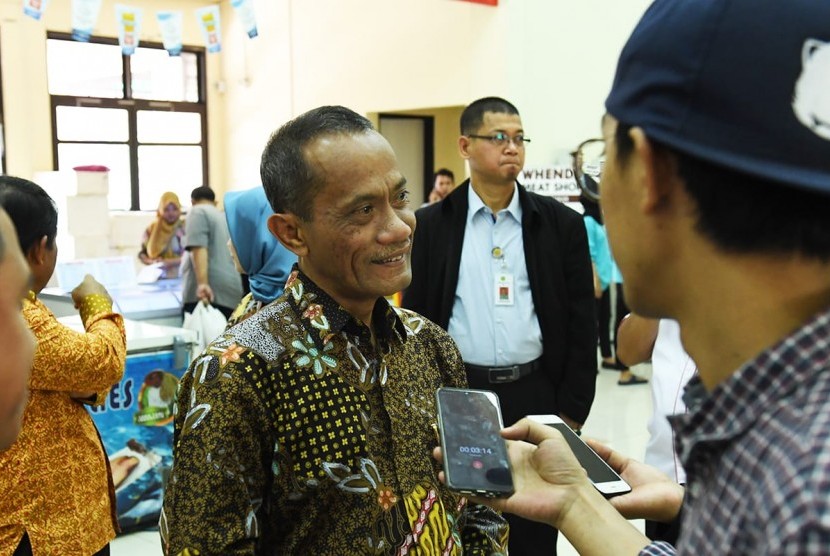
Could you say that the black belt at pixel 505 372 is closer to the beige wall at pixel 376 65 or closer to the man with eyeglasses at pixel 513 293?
the man with eyeglasses at pixel 513 293

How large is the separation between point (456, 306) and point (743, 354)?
2459mm

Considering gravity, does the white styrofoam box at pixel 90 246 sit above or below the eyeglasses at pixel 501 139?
below

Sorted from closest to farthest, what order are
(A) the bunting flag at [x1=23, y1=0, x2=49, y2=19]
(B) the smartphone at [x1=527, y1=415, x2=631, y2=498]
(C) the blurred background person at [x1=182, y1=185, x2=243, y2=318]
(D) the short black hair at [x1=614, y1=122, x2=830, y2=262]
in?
(D) the short black hair at [x1=614, y1=122, x2=830, y2=262] < (B) the smartphone at [x1=527, y1=415, x2=631, y2=498] < (C) the blurred background person at [x1=182, y1=185, x2=243, y2=318] < (A) the bunting flag at [x1=23, y1=0, x2=49, y2=19]

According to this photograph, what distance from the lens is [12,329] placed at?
923mm

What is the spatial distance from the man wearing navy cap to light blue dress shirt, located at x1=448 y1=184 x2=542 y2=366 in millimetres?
2324

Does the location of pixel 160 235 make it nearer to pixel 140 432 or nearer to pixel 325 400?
pixel 140 432

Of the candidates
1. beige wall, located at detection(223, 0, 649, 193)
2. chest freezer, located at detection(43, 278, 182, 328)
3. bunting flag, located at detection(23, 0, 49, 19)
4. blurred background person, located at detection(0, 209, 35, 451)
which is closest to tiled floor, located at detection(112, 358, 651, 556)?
chest freezer, located at detection(43, 278, 182, 328)

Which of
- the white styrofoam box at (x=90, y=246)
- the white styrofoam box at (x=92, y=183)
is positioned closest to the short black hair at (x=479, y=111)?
the white styrofoam box at (x=92, y=183)

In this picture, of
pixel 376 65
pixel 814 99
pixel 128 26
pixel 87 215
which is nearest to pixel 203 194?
pixel 376 65

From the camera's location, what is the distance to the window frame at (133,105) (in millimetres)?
11914

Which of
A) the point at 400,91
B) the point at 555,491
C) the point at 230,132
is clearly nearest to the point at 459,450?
the point at 555,491

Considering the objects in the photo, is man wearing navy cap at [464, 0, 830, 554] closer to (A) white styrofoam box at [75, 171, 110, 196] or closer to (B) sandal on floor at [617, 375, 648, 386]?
(B) sandal on floor at [617, 375, 648, 386]

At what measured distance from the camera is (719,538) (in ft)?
1.88

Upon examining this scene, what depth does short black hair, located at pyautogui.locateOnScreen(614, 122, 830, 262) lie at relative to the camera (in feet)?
1.99
